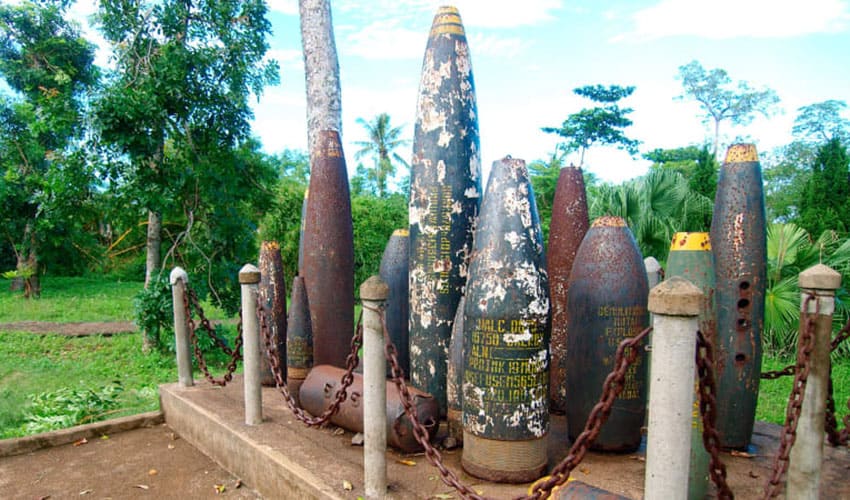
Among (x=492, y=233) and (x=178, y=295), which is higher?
(x=492, y=233)

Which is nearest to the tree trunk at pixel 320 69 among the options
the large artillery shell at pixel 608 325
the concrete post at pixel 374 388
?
the large artillery shell at pixel 608 325

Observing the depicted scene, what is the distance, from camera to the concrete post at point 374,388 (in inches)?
123

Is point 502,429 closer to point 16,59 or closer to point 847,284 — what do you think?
point 847,284

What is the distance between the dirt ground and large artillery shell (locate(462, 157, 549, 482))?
1.82m

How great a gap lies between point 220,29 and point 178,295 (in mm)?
5223

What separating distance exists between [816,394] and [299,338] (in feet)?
11.8

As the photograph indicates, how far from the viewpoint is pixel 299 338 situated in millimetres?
4867

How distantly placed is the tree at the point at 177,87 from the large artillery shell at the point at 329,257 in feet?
14.3

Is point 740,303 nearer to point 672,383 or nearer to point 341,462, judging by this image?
point 672,383

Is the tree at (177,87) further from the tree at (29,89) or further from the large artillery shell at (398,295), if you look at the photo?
the large artillery shell at (398,295)

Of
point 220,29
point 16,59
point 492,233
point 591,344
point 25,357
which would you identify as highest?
point 16,59

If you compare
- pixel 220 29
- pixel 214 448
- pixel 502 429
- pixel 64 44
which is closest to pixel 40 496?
pixel 214 448

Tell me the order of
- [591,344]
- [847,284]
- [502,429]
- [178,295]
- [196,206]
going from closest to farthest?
[502,429], [591,344], [178,295], [847,284], [196,206]

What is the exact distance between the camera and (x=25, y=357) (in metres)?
10.1
